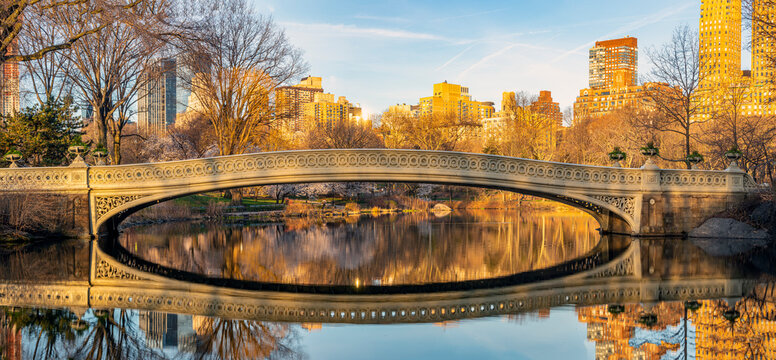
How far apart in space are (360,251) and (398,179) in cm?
292

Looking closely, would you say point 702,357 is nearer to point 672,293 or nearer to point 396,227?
point 672,293

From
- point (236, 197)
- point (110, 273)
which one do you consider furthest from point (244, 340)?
point (236, 197)

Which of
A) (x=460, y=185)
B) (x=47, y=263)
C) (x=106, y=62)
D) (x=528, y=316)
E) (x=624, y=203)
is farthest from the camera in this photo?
(x=106, y=62)

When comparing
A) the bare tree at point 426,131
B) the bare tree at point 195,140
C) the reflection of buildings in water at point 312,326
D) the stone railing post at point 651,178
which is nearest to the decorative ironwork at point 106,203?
the reflection of buildings in water at point 312,326

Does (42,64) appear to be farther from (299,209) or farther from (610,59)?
(610,59)

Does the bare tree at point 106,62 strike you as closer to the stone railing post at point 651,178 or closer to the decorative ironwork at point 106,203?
the decorative ironwork at point 106,203

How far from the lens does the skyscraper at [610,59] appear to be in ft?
589

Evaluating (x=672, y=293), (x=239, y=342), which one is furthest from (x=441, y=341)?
(x=672, y=293)

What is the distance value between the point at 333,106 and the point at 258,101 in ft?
243

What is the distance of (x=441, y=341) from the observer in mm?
6949

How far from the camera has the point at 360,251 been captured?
52.8 feet

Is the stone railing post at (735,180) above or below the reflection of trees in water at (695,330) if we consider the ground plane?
above

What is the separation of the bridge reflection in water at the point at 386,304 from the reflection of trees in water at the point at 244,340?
0.02 metres

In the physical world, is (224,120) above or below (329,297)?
above
